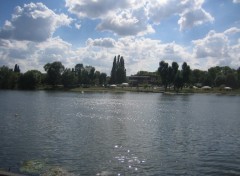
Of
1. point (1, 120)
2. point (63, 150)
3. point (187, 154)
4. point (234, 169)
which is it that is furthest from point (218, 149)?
point (1, 120)

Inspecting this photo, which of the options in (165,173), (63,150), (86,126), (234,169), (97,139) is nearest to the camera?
(165,173)

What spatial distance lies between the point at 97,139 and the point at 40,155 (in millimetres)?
10247

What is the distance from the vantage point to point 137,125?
54969 millimetres

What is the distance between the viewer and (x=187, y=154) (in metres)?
33.2

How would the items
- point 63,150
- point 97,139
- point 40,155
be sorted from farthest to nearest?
point 97,139, point 63,150, point 40,155

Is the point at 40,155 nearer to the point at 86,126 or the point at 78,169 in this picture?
the point at 78,169

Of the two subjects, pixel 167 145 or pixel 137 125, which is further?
pixel 137 125

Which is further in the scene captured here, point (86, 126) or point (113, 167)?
point (86, 126)

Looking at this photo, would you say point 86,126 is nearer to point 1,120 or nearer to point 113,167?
point 1,120

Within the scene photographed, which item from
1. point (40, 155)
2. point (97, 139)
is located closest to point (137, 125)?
point (97, 139)

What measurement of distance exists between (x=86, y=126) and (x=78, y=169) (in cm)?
2513

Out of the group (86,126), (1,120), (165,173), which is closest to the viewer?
(165,173)

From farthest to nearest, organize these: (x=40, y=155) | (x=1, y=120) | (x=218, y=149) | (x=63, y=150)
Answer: (x=1, y=120)
(x=218, y=149)
(x=63, y=150)
(x=40, y=155)

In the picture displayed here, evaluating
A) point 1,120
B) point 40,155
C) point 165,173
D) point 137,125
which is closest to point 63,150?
point 40,155
